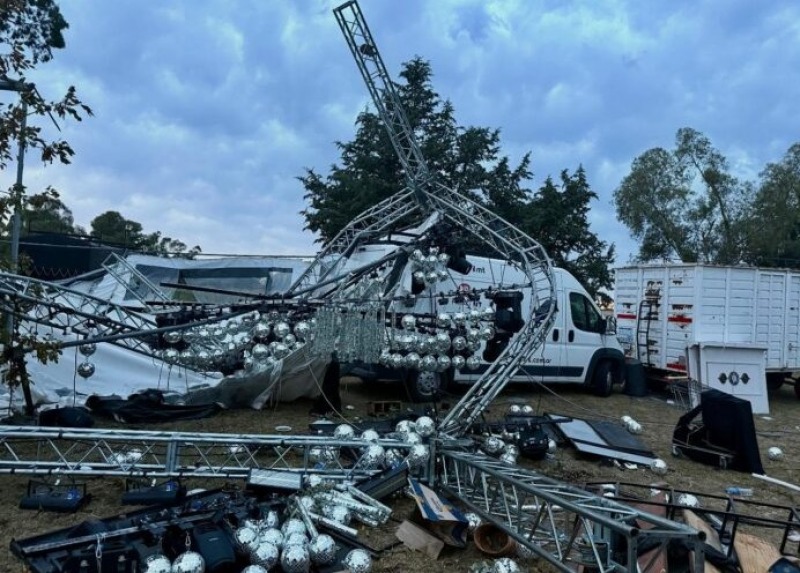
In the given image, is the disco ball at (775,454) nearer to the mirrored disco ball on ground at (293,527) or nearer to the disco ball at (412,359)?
the disco ball at (412,359)

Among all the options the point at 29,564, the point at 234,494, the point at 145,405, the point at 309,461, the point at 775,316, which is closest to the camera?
the point at 29,564

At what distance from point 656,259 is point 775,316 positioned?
20560 mm

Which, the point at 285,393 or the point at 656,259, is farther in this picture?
the point at 656,259

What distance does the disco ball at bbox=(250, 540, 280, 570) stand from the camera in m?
4.29

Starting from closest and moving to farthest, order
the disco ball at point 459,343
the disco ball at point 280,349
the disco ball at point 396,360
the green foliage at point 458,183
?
the disco ball at point 280,349 < the disco ball at point 396,360 < the disco ball at point 459,343 < the green foliage at point 458,183

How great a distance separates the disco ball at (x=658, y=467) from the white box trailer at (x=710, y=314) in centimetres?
575

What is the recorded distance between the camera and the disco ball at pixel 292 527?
459cm

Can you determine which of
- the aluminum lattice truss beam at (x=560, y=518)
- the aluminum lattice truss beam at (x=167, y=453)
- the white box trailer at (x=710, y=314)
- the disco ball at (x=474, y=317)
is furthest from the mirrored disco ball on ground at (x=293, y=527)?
the white box trailer at (x=710, y=314)

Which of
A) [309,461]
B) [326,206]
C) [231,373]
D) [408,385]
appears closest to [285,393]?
[231,373]

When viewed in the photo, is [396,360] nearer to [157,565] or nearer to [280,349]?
[280,349]

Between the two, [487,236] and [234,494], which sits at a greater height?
[487,236]

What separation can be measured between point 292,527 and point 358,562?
23.9 inches

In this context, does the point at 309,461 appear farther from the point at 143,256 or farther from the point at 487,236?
the point at 143,256

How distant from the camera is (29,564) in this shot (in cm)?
396
